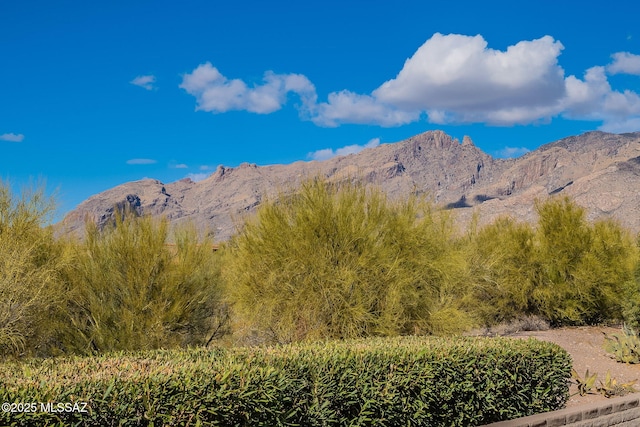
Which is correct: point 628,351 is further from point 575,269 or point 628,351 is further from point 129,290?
point 129,290

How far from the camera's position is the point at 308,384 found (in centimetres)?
602

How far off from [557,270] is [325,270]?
16.0m

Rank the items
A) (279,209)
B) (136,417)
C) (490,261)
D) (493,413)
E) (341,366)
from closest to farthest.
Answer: (136,417)
(341,366)
(493,413)
(279,209)
(490,261)

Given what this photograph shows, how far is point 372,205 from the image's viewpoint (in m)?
13.4

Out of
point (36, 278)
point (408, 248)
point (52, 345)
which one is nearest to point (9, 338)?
point (36, 278)

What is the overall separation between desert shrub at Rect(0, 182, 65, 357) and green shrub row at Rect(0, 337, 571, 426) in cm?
514

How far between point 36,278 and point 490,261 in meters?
16.2

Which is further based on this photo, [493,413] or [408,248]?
[408,248]

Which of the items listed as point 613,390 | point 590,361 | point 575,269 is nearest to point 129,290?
point 613,390

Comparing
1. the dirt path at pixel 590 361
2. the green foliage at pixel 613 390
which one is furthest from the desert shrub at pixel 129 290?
the green foliage at pixel 613 390

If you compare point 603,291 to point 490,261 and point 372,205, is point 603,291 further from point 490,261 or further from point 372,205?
point 372,205

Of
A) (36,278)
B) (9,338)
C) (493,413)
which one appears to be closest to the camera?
(493,413)

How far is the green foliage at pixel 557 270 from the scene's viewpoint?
23.7 metres

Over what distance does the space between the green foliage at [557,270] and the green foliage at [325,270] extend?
11.0 m
